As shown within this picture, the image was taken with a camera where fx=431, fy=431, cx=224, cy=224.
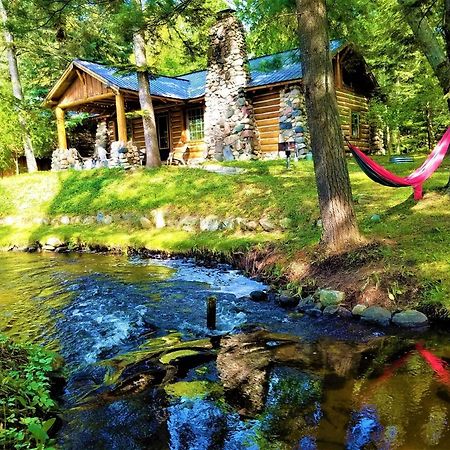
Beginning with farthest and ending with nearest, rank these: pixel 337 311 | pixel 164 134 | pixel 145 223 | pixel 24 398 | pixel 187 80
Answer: pixel 187 80 → pixel 164 134 → pixel 145 223 → pixel 337 311 → pixel 24 398

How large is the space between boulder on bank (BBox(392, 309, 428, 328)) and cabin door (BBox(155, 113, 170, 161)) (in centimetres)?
1456

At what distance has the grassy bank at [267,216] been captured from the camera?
17.4 feet

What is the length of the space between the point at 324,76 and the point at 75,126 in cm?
1776

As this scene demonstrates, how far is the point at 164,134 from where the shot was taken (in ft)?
59.8

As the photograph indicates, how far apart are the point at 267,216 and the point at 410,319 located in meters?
3.87

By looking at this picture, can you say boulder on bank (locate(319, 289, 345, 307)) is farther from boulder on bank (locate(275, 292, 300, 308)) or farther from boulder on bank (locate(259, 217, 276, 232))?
boulder on bank (locate(259, 217, 276, 232))

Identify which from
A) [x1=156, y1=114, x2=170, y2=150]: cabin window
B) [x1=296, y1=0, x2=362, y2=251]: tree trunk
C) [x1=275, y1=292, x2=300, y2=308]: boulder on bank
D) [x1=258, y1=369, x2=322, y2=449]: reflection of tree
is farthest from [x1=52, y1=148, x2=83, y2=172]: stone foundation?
[x1=258, y1=369, x2=322, y2=449]: reflection of tree

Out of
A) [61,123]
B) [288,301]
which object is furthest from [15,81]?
[288,301]

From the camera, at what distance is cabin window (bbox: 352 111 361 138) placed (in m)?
16.5

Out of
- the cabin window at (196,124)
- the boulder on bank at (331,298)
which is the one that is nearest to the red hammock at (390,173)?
the boulder on bank at (331,298)

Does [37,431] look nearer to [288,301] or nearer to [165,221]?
[288,301]

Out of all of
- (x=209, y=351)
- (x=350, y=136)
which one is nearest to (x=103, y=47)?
(x=350, y=136)

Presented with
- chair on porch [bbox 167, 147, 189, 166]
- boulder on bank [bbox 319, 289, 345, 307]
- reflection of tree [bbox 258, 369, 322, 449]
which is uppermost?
chair on porch [bbox 167, 147, 189, 166]

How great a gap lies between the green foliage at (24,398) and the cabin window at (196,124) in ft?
46.1
